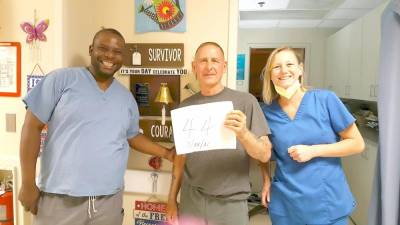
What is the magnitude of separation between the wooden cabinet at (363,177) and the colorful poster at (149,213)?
1.83 meters

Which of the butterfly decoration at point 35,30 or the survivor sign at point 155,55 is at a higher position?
the butterfly decoration at point 35,30

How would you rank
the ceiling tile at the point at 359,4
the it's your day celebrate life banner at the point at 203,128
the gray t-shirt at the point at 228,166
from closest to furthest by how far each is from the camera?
the it's your day celebrate life banner at the point at 203,128
the gray t-shirt at the point at 228,166
the ceiling tile at the point at 359,4

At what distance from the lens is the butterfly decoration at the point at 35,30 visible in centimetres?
164

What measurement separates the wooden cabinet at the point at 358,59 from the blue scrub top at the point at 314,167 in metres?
1.58

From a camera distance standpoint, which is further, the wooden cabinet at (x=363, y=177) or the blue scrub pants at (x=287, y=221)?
the wooden cabinet at (x=363, y=177)

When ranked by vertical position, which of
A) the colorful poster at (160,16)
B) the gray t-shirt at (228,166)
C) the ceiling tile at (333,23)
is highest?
the ceiling tile at (333,23)

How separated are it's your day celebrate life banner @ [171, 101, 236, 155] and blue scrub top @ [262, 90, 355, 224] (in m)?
0.27

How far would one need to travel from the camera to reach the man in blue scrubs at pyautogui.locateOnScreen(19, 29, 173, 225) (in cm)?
129

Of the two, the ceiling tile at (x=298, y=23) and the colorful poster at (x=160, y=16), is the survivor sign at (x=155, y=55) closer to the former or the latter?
the colorful poster at (x=160, y=16)

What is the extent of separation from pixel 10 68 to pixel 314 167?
1.66 meters

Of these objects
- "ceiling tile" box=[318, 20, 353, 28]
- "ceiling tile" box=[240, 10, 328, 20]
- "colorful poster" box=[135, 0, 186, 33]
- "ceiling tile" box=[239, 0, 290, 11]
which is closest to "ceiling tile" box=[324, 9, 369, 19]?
"ceiling tile" box=[240, 10, 328, 20]

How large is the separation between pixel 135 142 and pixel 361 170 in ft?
7.61

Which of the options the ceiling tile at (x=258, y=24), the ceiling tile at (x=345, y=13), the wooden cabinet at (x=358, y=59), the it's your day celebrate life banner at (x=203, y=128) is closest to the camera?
the it's your day celebrate life banner at (x=203, y=128)

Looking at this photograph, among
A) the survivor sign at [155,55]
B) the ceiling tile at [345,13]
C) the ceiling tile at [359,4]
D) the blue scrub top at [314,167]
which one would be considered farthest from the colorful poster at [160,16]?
the ceiling tile at [345,13]
